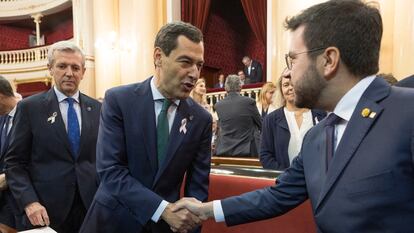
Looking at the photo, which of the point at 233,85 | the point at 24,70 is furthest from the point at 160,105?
the point at 24,70

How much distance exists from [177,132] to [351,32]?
81 centimetres

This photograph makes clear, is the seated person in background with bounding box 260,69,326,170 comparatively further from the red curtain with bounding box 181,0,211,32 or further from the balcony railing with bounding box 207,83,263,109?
the red curtain with bounding box 181,0,211,32

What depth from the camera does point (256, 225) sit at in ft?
6.88

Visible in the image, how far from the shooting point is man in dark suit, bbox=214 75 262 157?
3.99m

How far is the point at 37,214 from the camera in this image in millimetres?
1989

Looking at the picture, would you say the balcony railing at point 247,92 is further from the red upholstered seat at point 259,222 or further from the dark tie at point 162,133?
the dark tie at point 162,133

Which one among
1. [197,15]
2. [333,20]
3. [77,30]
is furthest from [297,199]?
[77,30]

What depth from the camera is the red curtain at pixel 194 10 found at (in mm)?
10141

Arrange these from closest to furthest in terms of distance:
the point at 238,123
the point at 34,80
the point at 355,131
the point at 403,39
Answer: the point at 355,131 < the point at 238,123 < the point at 403,39 < the point at 34,80

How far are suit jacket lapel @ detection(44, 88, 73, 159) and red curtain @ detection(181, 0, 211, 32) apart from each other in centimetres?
831

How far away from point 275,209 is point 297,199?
0.31 feet

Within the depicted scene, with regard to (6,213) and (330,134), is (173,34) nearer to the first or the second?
(330,134)

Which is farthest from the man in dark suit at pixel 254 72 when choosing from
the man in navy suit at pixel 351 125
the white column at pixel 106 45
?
the man in navy suit at pixel 351 125

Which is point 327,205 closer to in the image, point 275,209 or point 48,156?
point 275,209
